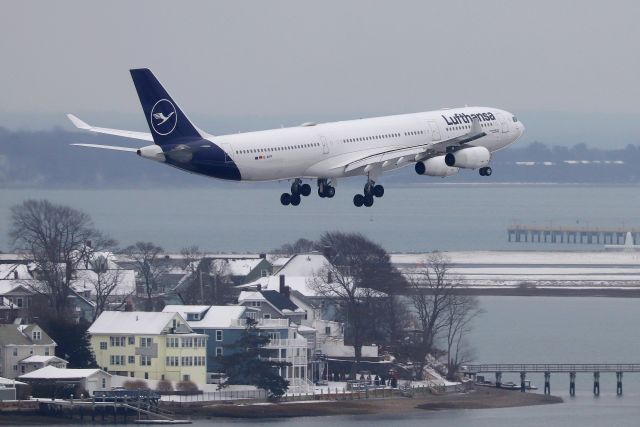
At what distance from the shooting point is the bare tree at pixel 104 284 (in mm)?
160500

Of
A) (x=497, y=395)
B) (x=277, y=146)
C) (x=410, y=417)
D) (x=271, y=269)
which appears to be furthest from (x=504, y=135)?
(x=271, y=269)

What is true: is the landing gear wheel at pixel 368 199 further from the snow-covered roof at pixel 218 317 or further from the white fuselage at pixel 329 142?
the snow-covered roof at pixel 218 317

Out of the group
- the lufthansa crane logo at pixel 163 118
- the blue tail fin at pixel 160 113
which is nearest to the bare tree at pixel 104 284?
the blue tail fin at pixel 160 113

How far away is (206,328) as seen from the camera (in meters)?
142

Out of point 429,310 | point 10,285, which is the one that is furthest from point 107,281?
point 429,310

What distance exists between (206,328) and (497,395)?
22832mm

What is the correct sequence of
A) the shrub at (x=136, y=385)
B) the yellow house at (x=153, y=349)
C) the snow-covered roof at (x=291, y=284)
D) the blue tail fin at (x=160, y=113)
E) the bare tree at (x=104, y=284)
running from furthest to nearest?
1. the snow-covered roof at (x=291, y=284)
2. the bare tree at (x=104, y=284)
3. the yellow house at (x=153, y=349)
4. the shrub at (x=136, y=385)
5. the blue tail fin at (x=160, y=113)

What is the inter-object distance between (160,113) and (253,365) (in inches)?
1934

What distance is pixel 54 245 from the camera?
17212 cm

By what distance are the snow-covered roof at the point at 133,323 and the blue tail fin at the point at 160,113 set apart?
49371mm

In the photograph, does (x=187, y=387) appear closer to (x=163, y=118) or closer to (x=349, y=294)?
(x=349, y=294)

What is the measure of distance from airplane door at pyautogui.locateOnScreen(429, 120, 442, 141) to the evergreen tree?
132ft

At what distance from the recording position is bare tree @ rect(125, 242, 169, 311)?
174m

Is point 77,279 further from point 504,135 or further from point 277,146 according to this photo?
point 277,146
